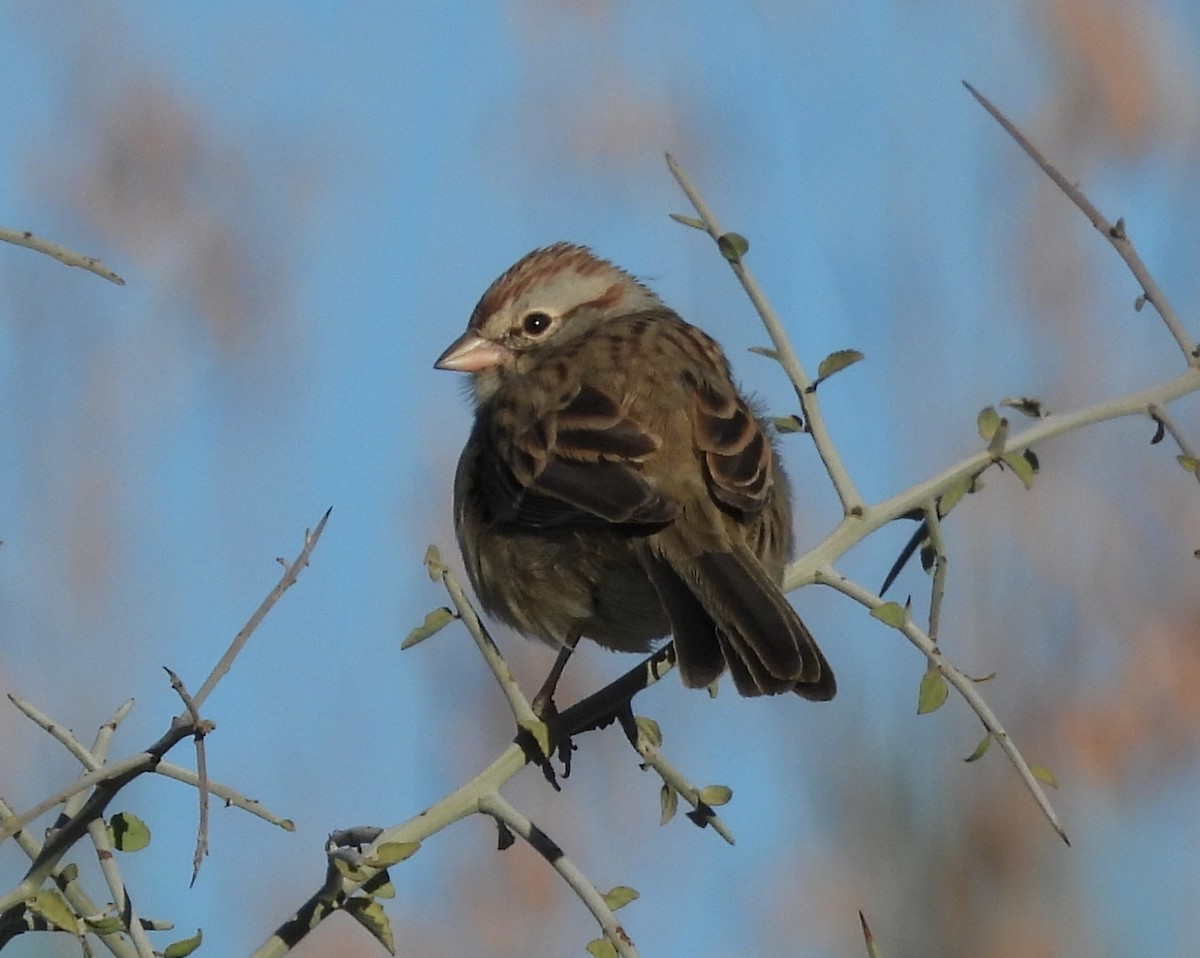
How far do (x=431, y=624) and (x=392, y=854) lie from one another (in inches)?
17.1

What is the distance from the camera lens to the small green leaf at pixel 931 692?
253cm

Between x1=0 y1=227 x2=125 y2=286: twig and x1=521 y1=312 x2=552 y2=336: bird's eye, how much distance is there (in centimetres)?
269

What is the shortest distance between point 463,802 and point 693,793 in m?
0.40

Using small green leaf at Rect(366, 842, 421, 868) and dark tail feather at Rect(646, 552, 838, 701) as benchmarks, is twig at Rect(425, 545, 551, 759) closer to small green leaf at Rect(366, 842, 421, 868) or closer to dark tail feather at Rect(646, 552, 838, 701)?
small green leaf at Rect(366, 842, 421, 868)

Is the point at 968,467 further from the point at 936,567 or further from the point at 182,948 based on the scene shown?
the point at 182,948

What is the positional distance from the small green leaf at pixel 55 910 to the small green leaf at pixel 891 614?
1.09m

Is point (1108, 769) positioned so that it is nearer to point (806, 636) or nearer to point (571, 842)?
point (571, 842)

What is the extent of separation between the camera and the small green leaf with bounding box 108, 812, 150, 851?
2361mm

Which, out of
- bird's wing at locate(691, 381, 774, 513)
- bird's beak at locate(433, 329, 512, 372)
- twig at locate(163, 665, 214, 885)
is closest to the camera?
twig at locate(163, 665, 214, 885)

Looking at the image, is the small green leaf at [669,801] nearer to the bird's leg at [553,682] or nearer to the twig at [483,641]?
the twig at [483,641]

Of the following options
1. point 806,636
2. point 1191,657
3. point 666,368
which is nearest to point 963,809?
point 1191,657

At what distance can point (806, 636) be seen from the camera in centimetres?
335

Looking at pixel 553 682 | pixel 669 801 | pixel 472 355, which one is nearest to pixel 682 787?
pixel 669 801

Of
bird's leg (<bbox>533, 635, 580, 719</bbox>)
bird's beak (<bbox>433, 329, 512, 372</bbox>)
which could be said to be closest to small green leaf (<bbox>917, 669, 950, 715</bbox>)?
bird's leg (<bbox>533, 635, 580, 719</bbox>)
